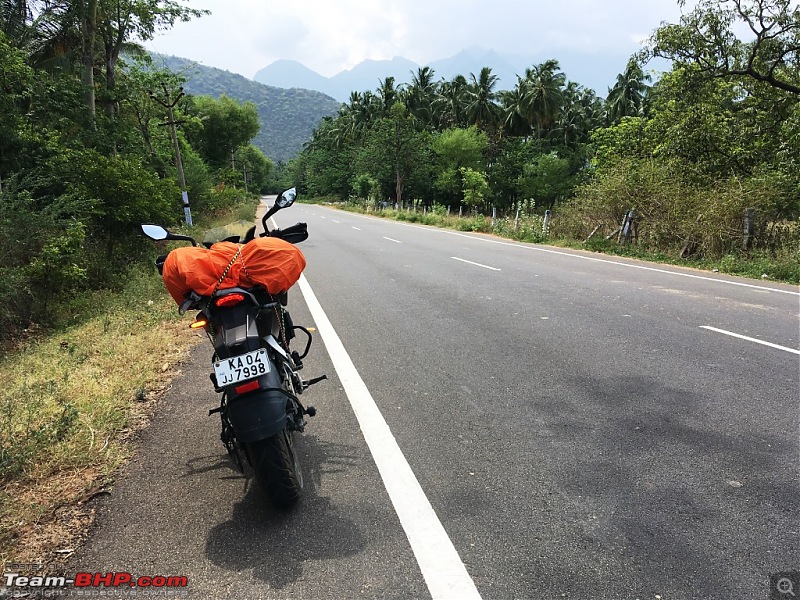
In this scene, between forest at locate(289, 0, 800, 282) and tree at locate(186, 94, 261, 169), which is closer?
forest at locate(289, 0, 800, 282)

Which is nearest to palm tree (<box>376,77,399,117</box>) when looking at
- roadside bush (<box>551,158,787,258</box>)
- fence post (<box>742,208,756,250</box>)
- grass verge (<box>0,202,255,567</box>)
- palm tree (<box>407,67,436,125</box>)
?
palm tree (<box>407,67,436,125</box>)

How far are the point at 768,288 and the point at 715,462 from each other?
7.77 m

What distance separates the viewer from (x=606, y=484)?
286 cm

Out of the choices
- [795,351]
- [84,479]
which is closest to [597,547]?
[84,479]

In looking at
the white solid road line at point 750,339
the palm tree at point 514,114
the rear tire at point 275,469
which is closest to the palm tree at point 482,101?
the palm tree at point 514,114

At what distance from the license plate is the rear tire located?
0.34m

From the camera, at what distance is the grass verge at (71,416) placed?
2580mm

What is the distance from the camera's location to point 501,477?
116 inches

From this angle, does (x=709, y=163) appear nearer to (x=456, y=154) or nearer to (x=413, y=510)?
(x=413, y=510)

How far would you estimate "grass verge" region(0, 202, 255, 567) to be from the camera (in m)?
2.58

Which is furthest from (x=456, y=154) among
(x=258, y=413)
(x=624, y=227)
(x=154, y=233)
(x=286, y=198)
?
(x=258, y=413)

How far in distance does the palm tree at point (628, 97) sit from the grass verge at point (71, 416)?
173 feet

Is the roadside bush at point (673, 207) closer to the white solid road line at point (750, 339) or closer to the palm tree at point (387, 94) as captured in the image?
the white solid road line at point (750, 339)

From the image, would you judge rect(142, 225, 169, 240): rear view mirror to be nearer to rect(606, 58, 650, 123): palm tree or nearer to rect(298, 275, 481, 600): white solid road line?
rect(298, 275, 481, 600): white solid road line
